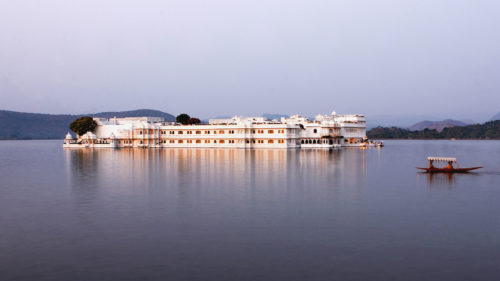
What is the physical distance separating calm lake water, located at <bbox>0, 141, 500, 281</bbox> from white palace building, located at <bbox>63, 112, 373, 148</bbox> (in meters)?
58.4

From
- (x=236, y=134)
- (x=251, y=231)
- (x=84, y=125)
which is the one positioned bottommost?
(x=251, y=231)

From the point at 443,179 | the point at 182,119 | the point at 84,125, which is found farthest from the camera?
the point at 182,119

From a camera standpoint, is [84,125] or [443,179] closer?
[443,179]

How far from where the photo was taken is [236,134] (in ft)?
294

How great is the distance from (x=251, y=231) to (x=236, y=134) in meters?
74.0

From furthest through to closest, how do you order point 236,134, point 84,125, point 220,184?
point 84,125 < point 236,134 < point 220,184

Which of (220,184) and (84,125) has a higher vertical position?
(84,125)

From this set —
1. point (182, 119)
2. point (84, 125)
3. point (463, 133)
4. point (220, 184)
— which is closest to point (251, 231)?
point (220, 184)

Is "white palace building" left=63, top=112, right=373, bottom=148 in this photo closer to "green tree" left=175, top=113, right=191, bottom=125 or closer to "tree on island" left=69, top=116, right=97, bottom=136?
"tree on island" left=69, top=116, right=97, bottom=136

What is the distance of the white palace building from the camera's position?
8781 cm

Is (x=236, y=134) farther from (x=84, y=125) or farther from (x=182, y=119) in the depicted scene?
(x=84, y=125)

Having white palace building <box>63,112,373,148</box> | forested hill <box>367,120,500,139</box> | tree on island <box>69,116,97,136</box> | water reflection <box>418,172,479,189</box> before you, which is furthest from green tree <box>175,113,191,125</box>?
forested hill <box>367,120,500,139</box>

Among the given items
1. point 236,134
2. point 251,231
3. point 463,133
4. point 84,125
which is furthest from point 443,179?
point 463,133

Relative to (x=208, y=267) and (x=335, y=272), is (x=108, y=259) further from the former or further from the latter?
(x=335, y=272)
